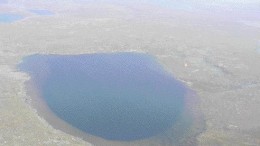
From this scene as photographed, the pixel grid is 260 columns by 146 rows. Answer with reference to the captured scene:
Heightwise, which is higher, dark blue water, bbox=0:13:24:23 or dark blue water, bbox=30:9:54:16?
dark blue water, bbox=0:13:24:23

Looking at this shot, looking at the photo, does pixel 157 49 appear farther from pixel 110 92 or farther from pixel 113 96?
pixel 113 96

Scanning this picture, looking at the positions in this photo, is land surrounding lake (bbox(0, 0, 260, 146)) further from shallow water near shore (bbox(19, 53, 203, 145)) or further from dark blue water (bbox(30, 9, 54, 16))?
dark blue water (bbox(30, 9, 54, 16))

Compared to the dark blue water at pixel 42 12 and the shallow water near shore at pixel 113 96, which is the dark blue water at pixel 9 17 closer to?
the dark blue water at pixel 42 12

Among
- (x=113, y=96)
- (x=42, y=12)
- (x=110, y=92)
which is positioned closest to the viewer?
(x=113, y=96)

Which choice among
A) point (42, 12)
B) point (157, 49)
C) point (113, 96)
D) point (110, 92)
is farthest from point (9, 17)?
point (113, 96)

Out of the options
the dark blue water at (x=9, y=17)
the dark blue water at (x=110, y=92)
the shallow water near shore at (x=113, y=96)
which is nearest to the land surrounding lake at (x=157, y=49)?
the shallow water near shore at (x=113, y=96)

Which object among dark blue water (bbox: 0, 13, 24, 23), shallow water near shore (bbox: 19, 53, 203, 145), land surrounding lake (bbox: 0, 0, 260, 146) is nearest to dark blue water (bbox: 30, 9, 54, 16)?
land surrounding lake (bbox: 0, 0, 260, 146)
